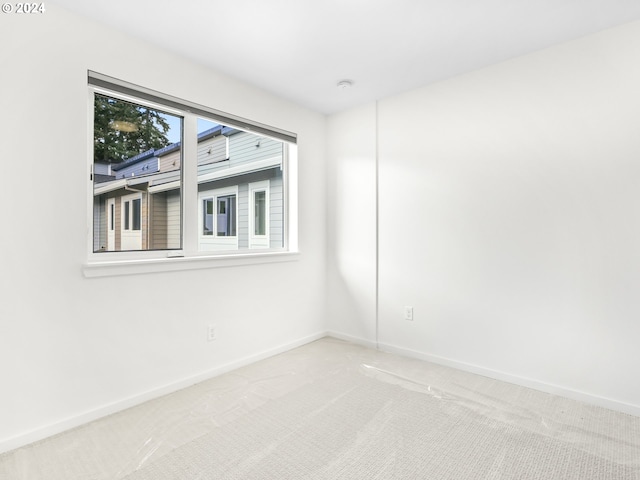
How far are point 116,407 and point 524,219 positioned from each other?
9.77 feet

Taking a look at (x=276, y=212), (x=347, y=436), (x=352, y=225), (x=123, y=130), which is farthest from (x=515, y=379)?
(x=123, y=130)

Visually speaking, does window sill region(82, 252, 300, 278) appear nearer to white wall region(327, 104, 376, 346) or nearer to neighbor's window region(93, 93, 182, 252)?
neighbor's window region(93, 93, 182, 252)

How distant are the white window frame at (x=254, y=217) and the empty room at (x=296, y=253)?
30 millimetres

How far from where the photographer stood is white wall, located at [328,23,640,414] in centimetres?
225

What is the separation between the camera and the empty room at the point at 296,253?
6.19 ft

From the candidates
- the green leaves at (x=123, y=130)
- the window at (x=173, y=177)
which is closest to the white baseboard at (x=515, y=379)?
the window at (x=173, y=177)

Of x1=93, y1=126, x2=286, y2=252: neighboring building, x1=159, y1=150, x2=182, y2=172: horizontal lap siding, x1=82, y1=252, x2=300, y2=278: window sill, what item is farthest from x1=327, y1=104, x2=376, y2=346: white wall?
x1=159, y1=150, x2=182, y2=172: horizontal lap siding

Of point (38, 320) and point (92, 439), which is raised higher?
point (38, 320)

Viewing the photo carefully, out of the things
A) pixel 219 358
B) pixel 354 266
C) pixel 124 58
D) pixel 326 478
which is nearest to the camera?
pixel 326 478

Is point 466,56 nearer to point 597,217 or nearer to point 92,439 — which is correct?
point 597,217

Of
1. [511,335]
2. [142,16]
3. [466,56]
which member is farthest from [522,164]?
[142,16]

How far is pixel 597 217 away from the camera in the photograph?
2.32m

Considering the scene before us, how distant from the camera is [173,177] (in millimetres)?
2668

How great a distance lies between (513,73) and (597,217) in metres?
1.17
